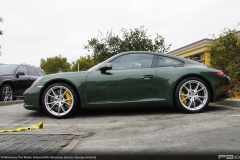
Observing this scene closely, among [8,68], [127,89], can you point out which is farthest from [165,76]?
[8,68]

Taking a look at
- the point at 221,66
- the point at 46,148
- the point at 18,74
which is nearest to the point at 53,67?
the point at 18,74

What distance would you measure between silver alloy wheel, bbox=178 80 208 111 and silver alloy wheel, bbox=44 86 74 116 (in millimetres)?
2133

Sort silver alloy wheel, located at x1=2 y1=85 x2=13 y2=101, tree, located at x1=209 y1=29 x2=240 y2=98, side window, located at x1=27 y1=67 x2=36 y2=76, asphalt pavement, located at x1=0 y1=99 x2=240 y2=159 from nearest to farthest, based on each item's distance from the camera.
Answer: asphalt pavement, located at x1=0 y1=99 x2=240 y2=159
tree, located at x1=209 y1=29 x2=240 y2=98
silver alloy wheel, located at x1=2 y1=85 x2=13 y2=101
side window, located at x1=27 y1=67 x2=36 y2=76

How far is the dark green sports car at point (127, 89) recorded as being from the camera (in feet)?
14.0

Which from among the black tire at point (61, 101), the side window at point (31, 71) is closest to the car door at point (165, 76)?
the black tire at point (61, 101)

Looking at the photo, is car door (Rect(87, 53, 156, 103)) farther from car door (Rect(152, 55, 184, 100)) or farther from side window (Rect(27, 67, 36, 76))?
side window (Rect(27, 67, 36, 76))

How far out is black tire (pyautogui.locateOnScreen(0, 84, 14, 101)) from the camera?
287 inches

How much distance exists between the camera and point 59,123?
12.7 ft

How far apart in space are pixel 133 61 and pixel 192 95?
134 cm

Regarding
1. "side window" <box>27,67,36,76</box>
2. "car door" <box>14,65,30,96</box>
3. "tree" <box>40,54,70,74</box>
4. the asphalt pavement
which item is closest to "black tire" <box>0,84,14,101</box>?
"car door" <box>14,65,30,96</box>

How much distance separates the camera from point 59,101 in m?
4.30

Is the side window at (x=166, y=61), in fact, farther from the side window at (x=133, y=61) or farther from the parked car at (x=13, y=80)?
the parked car at (x=13, y=80)

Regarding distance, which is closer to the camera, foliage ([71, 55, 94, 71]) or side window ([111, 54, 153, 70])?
side window ([111, 54, 153, 70])

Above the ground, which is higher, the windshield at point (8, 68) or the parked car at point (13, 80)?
the windshield at point (8, 68)
